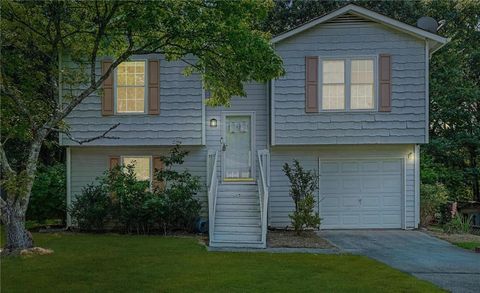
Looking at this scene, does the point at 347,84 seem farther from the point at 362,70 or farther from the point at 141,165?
the point at 141,165

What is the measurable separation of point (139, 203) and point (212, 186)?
7.12ft

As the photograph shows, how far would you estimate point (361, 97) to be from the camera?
1332cm

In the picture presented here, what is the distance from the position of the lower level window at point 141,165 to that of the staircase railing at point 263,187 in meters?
3.44

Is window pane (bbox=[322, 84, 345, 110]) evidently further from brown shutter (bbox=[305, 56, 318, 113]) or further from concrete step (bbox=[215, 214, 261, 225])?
concrete step (bbox=[215, 214, 261, 225])

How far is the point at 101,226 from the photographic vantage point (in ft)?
42.7

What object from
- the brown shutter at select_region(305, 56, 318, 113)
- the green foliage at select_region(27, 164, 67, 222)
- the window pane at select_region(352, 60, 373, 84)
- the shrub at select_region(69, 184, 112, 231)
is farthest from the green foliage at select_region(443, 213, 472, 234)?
the green foliage at select_region(27, 164, 67, 222)

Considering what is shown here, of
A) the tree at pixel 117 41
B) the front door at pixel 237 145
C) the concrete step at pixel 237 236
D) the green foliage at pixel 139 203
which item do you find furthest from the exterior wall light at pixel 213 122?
the concrete step at pixel 237 236

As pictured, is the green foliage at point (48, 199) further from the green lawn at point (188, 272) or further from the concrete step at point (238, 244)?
the concrete step at point (238, 244)

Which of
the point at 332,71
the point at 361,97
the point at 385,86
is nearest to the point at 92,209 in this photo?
the point at 332,71

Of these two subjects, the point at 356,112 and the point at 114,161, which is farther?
the point at 114,161

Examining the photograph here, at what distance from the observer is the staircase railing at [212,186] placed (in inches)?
447

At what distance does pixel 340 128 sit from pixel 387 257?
4621 mm

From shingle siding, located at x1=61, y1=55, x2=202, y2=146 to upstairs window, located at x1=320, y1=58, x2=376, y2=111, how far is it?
3548 millimetres

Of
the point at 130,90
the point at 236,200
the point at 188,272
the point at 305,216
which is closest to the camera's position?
the point at 188,272
